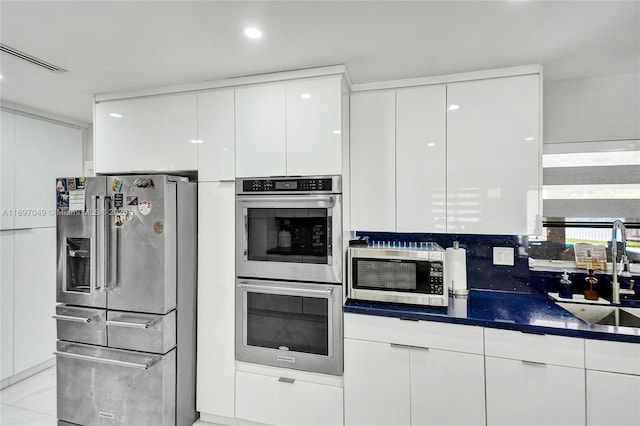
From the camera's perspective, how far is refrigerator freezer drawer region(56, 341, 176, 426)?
2119mm

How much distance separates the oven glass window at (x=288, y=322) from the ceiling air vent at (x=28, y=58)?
1.98m

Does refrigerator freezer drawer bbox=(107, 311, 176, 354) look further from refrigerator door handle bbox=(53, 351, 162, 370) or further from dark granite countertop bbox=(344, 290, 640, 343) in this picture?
dark granite countertop bbox=(344, 290, 640, 343)

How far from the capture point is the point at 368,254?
2170 mm

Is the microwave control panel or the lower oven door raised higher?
the microwave control panel

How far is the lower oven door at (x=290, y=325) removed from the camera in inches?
83.0

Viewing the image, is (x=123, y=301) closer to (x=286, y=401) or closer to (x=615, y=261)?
(x=286, y=401)

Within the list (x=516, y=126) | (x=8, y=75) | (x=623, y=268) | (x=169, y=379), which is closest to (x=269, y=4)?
(x=516, y=126)

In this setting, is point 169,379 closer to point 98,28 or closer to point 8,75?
point 98,28

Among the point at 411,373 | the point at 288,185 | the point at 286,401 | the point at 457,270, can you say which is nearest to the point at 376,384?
the point at 411,373

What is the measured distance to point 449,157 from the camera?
7.50 ft

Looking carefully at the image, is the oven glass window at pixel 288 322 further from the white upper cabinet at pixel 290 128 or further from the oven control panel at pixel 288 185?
the white upper cabinet at pixel 290 128

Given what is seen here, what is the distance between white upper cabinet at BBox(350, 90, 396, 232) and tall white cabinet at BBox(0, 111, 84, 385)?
10.1 feet

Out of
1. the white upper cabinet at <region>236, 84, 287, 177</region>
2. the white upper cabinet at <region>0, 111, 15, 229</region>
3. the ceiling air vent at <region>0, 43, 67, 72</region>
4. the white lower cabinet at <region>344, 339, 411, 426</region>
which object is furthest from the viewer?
the white upper cabinet at <region>0, 111, 15, 229</region>

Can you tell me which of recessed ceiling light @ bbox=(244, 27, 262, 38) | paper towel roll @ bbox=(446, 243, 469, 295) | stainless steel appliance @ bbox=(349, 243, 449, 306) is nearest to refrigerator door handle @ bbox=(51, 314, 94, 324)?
stainless steel appliance @ bbox=(349, 243, 449, 306)
